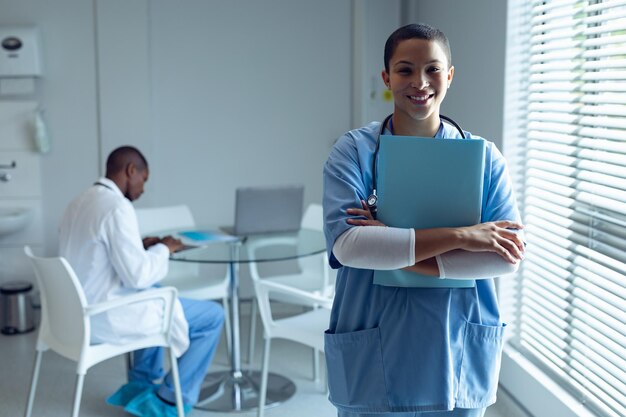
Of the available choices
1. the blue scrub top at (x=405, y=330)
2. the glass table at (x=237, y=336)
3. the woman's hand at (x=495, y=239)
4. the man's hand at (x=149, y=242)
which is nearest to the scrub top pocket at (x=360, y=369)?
the blue scrub top at (x=405, y=330)

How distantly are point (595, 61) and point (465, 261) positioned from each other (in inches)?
55.0

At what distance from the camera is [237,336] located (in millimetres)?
3721

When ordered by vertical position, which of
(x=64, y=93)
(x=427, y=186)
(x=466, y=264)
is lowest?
(x=466, y=264)

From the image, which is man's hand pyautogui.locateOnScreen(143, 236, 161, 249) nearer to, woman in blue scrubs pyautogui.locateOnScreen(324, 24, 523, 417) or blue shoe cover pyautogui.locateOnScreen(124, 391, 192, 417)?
blue shoe cover pyautogui.locateOnScreen(124, 391, 192, 417)

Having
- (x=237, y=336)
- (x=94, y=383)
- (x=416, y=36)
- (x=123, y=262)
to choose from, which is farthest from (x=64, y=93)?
(x=416, y=36)

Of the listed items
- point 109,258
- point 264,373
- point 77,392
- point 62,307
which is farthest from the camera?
point 264,373

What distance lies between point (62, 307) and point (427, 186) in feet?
6.03

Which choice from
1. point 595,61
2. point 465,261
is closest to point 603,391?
point 595,61

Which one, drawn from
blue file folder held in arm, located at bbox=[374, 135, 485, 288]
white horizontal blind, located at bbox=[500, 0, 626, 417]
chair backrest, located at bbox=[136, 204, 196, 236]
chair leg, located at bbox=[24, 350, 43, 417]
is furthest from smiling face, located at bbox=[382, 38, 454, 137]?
chair backrest, located at bbox=[136, 204, 196, 236]

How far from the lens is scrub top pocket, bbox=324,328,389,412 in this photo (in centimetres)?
170

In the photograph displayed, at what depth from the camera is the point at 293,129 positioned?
16.9ft

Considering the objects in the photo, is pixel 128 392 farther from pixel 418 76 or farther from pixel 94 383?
pixel 418 76

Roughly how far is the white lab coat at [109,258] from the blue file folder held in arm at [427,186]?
1.60 meters

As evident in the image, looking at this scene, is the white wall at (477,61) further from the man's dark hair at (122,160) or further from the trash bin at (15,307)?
the trash bin at (15,307)
